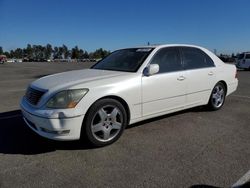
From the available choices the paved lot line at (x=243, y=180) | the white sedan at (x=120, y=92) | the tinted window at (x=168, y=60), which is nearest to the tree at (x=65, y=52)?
the white sedan at (x=120, y=92)

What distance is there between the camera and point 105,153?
12.2 ft

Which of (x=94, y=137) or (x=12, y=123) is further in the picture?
(x=12, y=123)

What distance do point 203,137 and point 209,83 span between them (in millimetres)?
1687

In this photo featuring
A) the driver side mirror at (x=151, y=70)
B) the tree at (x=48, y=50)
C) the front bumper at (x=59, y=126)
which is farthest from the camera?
the tree at (x=48, y=50)

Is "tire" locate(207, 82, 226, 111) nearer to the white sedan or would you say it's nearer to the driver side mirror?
the white sedan

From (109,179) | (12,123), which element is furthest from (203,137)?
(12,123)

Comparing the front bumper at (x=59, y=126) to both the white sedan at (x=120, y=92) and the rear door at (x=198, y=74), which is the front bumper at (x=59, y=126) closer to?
the white sedan at (x=120, y=92)

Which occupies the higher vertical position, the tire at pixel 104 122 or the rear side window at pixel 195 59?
the rear side window at pixel 195 59

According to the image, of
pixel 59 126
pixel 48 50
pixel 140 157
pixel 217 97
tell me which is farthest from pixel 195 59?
pixel 48 50

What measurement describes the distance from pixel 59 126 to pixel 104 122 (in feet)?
2.22

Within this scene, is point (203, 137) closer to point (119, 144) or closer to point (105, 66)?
point (119, 144)

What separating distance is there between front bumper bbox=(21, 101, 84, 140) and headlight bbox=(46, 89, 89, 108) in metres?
0.18

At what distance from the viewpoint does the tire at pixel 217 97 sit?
587cm

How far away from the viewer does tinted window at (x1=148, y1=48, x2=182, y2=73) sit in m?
4.78
